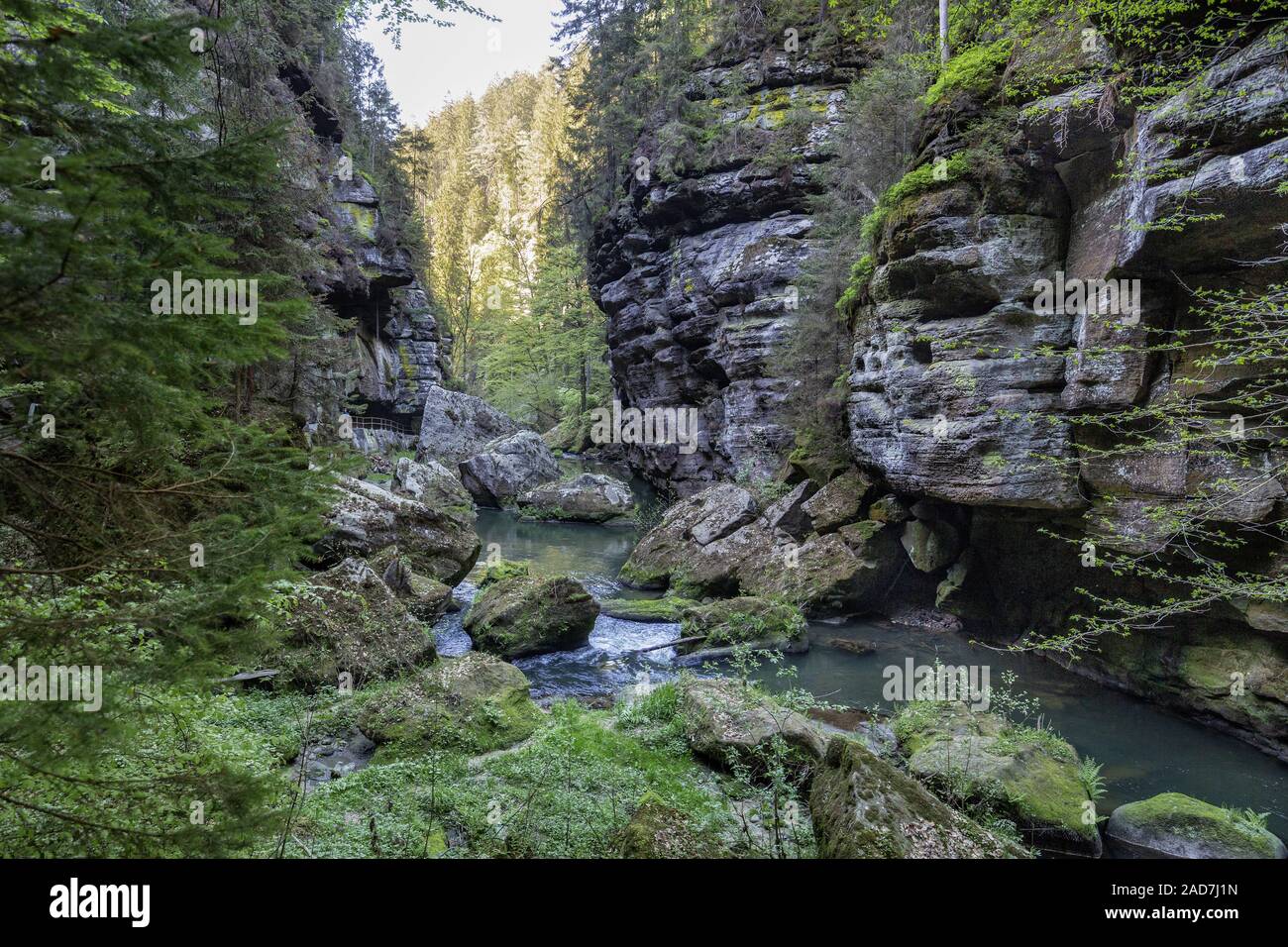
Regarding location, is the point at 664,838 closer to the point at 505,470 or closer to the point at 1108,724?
the point at 1108,724

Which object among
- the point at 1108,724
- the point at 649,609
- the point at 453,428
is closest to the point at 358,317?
the point at 453,428

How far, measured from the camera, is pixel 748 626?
38.7 ft

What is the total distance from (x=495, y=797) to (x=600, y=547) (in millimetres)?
15936

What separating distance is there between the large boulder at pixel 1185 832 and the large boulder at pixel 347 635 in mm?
8362

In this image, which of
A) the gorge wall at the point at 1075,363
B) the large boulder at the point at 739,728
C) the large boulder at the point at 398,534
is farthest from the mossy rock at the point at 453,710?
the gorge wall at the point at 1075,363

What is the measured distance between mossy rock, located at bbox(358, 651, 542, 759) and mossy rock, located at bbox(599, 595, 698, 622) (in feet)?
18.2

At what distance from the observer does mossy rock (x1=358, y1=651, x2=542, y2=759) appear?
20.0ft

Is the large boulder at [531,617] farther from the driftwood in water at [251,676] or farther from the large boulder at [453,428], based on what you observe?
the large boulder at [453,428]

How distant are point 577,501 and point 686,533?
9.34 meters

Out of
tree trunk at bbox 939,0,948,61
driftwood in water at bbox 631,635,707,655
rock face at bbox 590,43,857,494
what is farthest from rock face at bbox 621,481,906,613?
tree trunk at bbox 939,0,948,61

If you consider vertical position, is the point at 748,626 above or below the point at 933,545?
below
